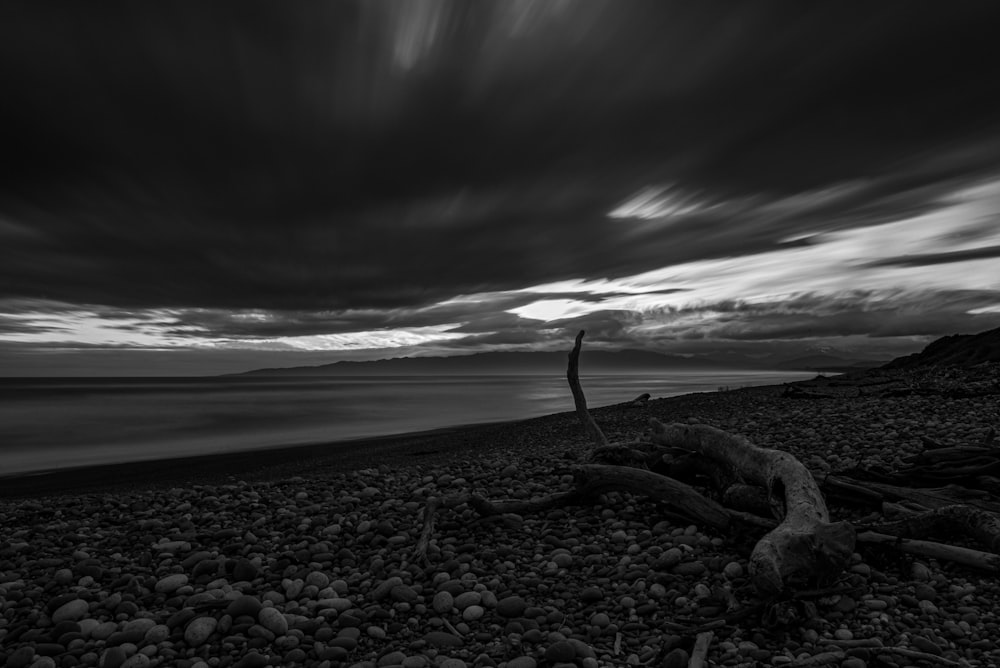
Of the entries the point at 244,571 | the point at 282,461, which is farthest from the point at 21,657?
the point at 282,461

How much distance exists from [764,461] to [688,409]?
13.8m

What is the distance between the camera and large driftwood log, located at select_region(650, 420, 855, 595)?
11.8 feet

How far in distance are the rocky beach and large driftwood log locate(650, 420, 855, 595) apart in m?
0.23

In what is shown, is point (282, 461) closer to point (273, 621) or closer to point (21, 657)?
point (21, 657)

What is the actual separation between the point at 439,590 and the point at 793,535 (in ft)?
9.10

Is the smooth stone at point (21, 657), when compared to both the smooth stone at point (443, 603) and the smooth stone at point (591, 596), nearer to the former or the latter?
the smooth stone at point (443, 603)

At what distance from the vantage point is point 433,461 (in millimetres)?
14125

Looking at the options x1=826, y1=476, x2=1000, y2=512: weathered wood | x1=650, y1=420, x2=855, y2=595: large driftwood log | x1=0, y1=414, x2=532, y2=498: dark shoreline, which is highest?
x1=650, y1=420, x2=855, y2=595: large driftwood log

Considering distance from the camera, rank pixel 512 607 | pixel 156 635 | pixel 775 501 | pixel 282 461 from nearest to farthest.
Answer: pixel 156 635 < pixel 512 607 < pixel 775 501 < pixel 282 461

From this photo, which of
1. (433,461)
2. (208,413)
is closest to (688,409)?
(433,461)

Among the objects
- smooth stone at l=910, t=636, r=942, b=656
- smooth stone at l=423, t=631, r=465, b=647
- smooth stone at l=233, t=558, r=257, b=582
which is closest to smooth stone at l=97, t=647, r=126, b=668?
smooth stone at l=233, t=558, r=257, b=582

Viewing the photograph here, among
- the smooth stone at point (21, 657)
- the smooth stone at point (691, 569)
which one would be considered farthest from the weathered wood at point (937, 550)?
the smooth stone at point (21, 657)

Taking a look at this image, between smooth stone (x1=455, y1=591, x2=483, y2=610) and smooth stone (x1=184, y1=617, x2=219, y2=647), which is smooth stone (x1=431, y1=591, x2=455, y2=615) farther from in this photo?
smooth stone (x1=184, y1=617, x2=219, y2=647)

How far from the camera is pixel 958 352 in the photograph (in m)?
25.7
